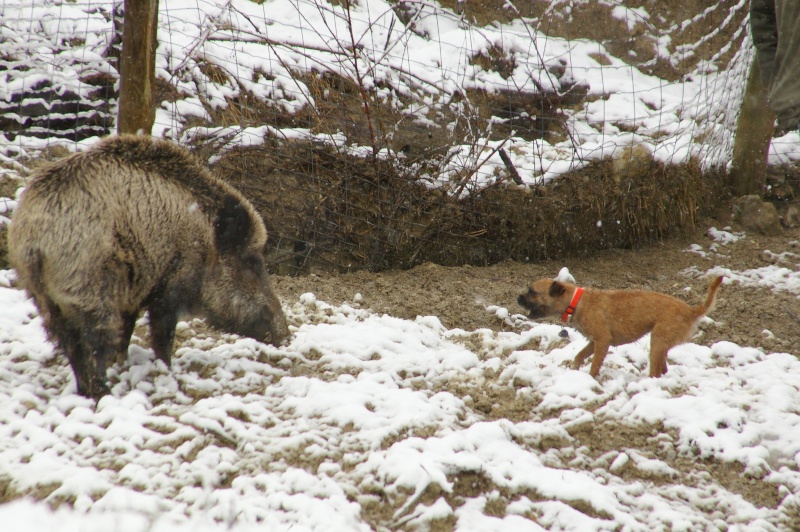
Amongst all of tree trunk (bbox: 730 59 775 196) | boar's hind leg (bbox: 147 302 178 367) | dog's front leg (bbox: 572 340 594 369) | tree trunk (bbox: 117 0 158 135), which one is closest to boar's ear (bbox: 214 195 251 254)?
boar's hind leg (bbox: 147 302 178 367)

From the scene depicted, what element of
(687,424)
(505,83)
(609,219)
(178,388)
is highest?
(505,83)

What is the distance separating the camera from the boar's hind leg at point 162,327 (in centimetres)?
392

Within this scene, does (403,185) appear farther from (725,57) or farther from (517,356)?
(725,57)

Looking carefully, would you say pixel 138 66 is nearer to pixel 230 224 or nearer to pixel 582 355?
pixel 230 224

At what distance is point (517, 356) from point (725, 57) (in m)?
8.45

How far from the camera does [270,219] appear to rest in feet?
20.6

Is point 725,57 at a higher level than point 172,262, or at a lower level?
higher

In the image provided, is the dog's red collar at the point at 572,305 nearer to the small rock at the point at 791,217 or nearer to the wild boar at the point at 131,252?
the wild boar at the point at 131,252

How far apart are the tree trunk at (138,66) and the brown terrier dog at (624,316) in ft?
10.9

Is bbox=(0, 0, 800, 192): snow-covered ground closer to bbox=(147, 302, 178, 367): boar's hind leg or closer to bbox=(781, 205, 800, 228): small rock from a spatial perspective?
bbox=(781, 205, 800, 228): small rock

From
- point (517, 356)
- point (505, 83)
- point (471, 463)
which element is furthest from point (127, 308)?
point (505, 83)

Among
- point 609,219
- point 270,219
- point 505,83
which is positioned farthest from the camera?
point 505,83

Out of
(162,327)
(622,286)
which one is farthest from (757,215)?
(162,327)

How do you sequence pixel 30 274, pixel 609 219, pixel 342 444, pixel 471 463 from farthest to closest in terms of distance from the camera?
pixel 609 219
pixel 30 274
pixel 342 444
pixel 471 463
